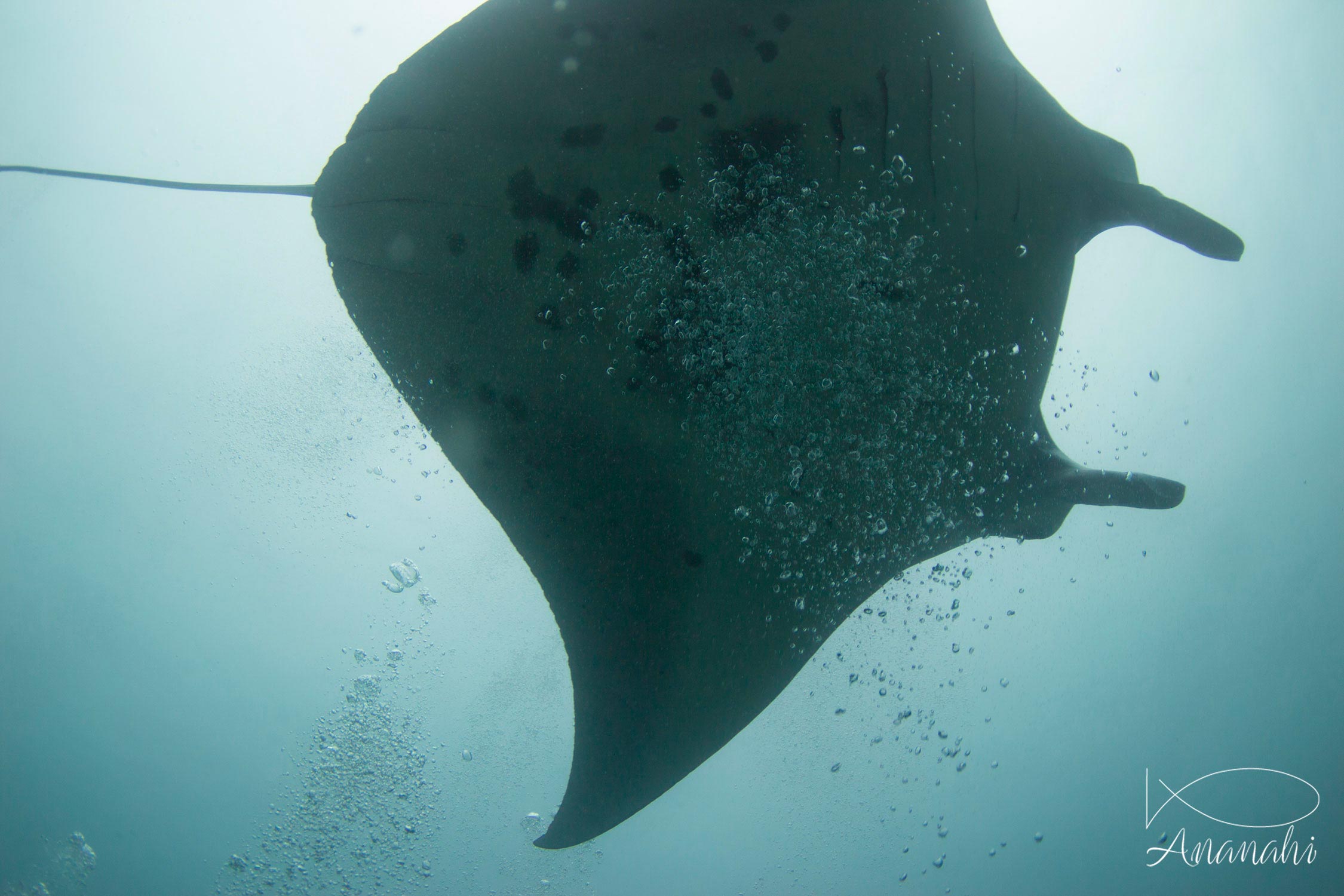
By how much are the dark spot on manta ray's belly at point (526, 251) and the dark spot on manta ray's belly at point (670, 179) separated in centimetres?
35

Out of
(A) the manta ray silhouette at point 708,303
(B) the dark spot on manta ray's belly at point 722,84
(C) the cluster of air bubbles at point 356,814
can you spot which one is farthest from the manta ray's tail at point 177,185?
(C) the cluster of air bubbles at point 356,814

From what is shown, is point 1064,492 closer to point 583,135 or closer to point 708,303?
point 708,303

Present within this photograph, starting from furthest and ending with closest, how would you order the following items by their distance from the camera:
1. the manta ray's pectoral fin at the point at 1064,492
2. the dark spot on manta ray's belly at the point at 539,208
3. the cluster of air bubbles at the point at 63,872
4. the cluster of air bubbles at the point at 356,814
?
1. the cluster of air bubbles at the point at 63,872
2. the cluster of air bubbles at the point at 356,814
3. the manta ray's pectoral fin at the point at 1064,492
4. the dark spot on manta ray's belly at the point at 539,208

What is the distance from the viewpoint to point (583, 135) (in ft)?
4.92

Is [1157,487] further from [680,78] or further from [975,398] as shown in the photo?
[680,78]

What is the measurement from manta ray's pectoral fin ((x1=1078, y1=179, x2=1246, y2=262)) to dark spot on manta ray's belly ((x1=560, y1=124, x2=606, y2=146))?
1.57 m

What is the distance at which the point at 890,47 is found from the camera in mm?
1626

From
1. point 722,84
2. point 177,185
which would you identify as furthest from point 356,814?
point 722,84

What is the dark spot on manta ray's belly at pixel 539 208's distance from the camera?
1.49m

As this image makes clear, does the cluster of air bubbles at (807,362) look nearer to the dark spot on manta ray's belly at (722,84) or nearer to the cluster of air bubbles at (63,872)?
the dark spot on manta ray's belly at (722,84)

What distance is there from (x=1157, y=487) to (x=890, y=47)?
4.95ft

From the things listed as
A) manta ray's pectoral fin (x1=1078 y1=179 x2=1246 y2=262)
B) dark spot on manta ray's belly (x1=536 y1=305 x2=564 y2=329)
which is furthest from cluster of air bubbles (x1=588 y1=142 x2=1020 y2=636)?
manta ray's pectoral fin (x1=1078 y1=179 x2=1246 y2=262)

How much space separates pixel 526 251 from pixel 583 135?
325 mm

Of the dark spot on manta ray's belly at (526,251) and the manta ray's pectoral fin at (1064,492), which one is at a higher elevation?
the dark spot on manta ray's belly at (526,251)
